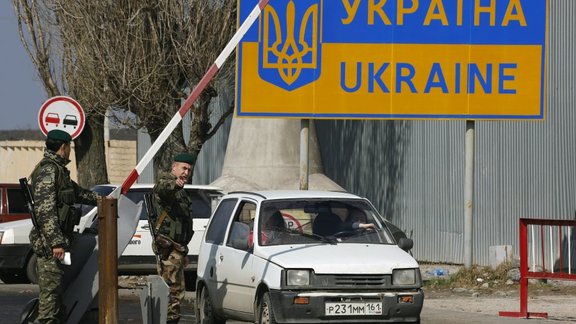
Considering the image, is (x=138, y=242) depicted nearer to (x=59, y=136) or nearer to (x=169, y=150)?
(x=169, y=150)

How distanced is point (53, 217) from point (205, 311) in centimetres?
343

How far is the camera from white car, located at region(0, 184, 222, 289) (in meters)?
20.2

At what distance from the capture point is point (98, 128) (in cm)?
2962

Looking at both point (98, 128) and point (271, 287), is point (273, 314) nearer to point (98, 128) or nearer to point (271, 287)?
point (271, 287)

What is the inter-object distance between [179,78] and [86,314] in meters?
13.5

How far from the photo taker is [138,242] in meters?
20.3

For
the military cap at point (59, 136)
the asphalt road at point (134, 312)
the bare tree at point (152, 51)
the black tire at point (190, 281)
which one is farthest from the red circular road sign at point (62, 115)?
the military cap at point (59, 136)

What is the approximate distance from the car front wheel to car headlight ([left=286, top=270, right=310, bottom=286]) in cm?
29

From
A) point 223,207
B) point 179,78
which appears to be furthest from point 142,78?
point 223,207

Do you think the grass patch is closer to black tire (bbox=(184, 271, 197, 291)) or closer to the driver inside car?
black tire (bbox=(184, 271, 197, 291))

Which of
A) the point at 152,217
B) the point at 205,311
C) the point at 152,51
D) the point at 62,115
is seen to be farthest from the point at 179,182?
the point at 152,51

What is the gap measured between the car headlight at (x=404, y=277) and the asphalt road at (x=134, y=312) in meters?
2.39

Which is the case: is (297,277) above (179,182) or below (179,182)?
below

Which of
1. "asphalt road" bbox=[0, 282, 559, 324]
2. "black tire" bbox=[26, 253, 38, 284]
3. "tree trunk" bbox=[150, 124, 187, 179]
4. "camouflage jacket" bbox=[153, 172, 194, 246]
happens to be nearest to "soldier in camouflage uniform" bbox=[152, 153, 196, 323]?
"camouflage jacket" bbox=[153, 172, 194, 246]
